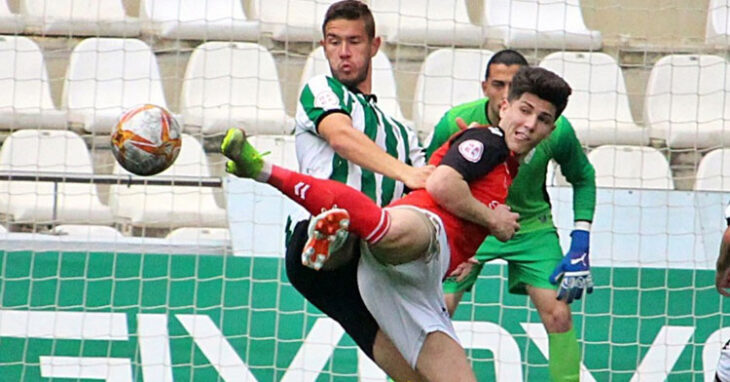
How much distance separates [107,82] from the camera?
7926 mm

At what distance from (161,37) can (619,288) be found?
3345 millimetres

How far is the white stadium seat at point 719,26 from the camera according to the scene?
8.34 meters

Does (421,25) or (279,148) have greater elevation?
(421,25)

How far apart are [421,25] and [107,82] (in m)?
1.98

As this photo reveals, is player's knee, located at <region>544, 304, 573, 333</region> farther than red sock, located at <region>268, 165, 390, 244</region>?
Yes

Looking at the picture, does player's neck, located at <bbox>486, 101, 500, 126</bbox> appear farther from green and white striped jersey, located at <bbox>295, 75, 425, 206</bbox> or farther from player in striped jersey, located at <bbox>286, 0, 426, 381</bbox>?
green and white striped jersey, located at <bbox>295, 75, 425, 206</bbox>

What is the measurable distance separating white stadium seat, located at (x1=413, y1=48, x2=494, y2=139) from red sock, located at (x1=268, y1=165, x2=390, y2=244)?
3.76 m

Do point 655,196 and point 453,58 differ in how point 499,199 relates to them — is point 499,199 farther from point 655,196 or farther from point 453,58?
point 453,58

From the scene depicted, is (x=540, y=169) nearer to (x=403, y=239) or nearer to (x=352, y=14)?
(x=352, y=14)

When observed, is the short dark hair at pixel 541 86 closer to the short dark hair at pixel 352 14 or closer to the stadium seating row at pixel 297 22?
the short dark hair at pixel 352 14

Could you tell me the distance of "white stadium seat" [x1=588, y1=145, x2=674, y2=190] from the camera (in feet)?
24.6

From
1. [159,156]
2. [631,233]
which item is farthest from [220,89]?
[159,156]

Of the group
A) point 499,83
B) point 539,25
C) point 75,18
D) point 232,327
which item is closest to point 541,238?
point 499,83

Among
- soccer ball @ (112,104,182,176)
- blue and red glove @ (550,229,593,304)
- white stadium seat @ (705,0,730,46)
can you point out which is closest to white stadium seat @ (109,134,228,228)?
blue and red glove @ (550,229,593,304)
